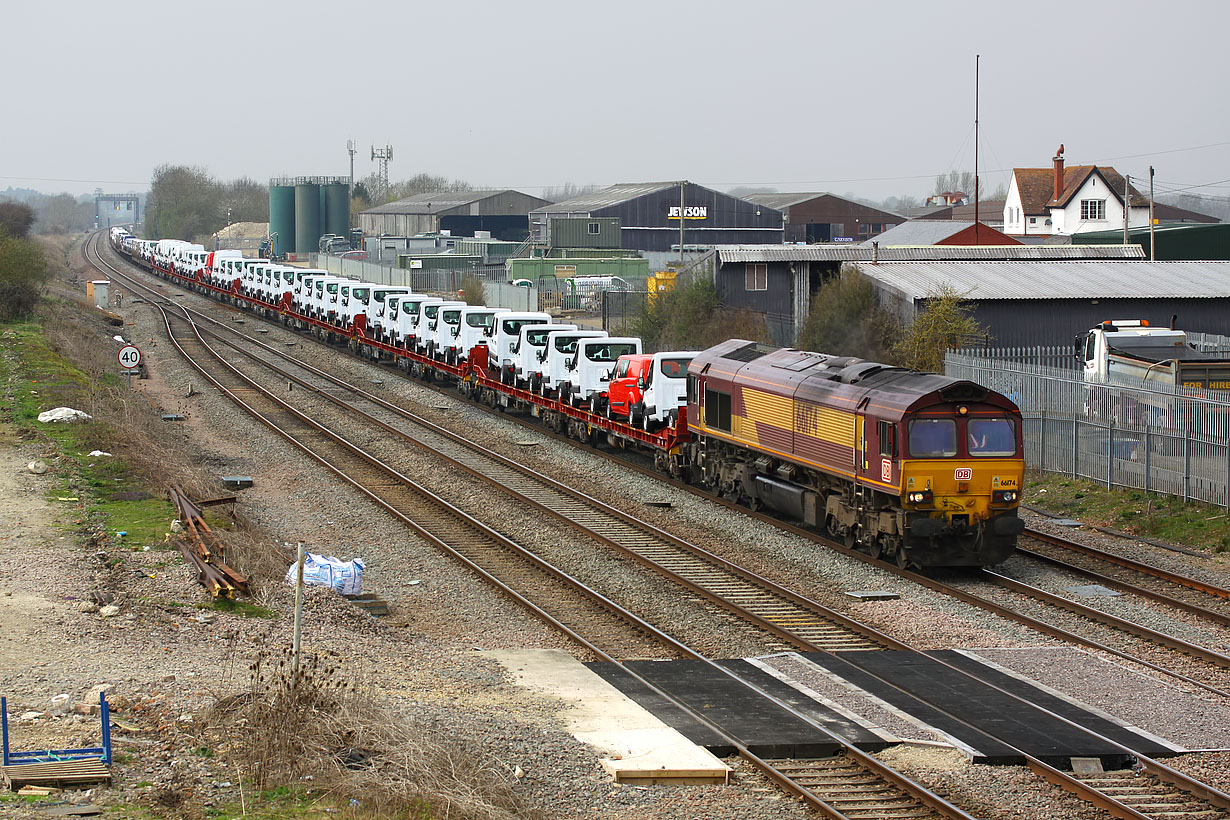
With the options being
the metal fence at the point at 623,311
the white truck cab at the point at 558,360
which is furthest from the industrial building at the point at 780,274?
the white truck cab at the point at 558,360

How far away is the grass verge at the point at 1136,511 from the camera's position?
20344mm

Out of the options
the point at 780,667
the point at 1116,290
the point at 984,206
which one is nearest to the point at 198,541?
the point at 780,667

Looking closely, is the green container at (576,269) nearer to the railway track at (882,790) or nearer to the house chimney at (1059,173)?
the house chimney at (1059,173)

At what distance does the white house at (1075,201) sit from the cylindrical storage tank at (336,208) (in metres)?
65.4

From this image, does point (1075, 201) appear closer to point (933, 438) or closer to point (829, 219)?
point (829, 219)

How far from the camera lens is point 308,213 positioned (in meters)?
127

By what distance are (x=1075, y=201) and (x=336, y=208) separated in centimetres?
7122

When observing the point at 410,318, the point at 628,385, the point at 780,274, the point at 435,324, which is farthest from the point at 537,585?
the point at 780,274

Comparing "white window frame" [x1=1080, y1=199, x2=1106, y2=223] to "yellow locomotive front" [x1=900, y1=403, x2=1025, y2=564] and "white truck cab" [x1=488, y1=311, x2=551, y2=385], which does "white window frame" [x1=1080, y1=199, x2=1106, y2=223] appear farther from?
"yellow locomotive front" [x1=900, y1=403, x2=1025, y2=564]

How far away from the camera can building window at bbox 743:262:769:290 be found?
44.3 metres

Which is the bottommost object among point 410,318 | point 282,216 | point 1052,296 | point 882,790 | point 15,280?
point 882,790

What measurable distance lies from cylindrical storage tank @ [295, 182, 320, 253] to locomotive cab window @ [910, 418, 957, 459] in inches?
4547

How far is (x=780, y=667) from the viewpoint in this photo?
14031 millimetres

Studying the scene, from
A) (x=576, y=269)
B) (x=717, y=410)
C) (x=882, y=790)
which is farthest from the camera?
(x=576, y=269)
